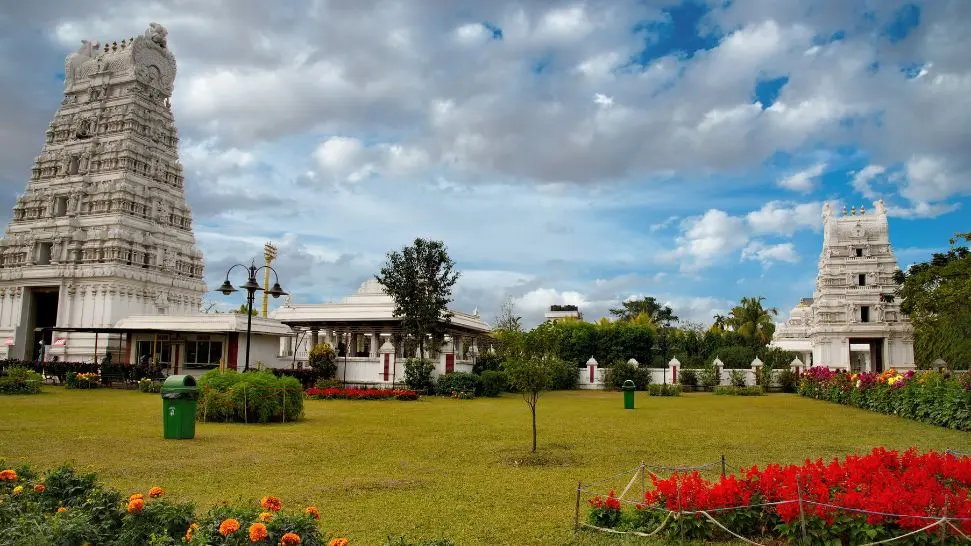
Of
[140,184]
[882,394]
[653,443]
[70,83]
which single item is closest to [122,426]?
[653,443]

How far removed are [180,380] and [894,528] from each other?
1289 cm

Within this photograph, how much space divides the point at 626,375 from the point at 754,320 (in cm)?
2559

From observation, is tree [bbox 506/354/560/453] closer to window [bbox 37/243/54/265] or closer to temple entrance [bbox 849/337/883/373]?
window [bbox 37/243/54/265]

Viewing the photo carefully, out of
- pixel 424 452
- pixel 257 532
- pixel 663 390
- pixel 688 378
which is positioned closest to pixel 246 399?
pixel 424 452

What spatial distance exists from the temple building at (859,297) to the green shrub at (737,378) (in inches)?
480

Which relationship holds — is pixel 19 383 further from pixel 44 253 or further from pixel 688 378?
pixel 688 378

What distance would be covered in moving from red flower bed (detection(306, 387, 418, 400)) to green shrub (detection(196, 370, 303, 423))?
933 cm

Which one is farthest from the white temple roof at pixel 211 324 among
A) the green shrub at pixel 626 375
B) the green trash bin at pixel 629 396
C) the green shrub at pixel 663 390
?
the green shrub at pixel 663 390

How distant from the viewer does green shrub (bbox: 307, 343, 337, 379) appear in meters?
32.3

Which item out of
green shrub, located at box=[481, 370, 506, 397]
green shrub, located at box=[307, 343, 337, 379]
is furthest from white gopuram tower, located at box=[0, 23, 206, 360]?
green shrub, located at box=[481, 370, 506, 397]

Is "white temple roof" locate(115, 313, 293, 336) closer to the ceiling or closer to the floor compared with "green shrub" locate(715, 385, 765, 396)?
closer to the ceiling

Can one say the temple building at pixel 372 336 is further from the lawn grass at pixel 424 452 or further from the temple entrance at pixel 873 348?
the temple entrance at pixel 873 348

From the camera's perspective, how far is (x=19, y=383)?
25.2 m

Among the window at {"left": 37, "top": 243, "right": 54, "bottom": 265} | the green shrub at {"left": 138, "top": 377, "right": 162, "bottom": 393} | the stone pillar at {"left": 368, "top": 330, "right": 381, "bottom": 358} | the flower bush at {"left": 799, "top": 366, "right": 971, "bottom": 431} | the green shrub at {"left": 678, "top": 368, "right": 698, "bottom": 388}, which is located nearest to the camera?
the flower bush at {"left": 799, "top": 366, "right": 971, "bottom": 431}
